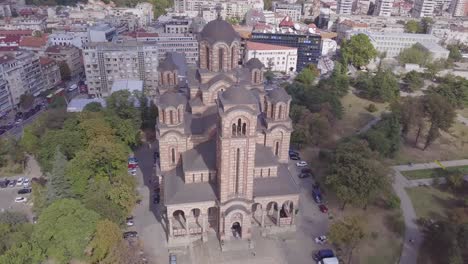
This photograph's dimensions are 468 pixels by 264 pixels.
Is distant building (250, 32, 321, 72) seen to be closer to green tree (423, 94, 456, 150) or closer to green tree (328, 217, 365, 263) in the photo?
green tree (423, 94, 456, 150)

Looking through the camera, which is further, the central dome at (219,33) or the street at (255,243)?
the central dome at (219,33)

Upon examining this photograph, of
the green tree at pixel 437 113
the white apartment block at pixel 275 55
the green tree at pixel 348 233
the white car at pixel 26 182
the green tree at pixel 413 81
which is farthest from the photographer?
the white apartment block at pixel 275 55

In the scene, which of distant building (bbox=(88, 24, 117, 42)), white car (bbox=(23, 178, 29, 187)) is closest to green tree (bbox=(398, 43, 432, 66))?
distant building (bbox=(88, 24, 117, 42))

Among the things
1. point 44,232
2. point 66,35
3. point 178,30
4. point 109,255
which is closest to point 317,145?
point 109,255

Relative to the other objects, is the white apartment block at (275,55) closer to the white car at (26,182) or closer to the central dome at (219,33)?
the central dome at (219,33)

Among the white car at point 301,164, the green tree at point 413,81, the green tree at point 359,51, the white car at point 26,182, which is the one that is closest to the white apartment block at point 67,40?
the white car at point 26,182

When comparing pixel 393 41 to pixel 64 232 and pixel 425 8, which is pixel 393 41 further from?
pixel 64 232
